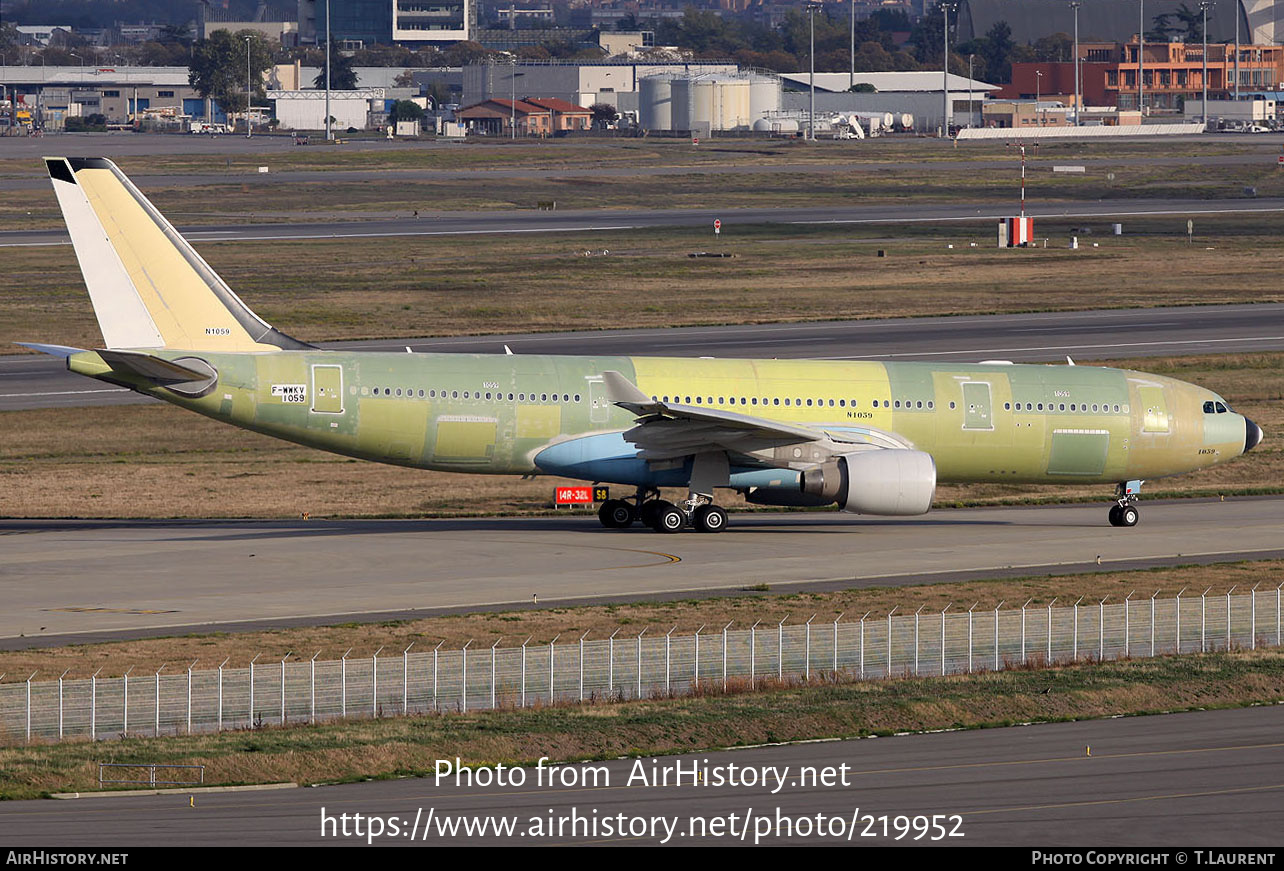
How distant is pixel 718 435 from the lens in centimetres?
4519

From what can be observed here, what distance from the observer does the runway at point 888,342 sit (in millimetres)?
72562

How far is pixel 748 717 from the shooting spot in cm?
2898

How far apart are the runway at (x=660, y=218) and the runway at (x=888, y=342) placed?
1778 inches

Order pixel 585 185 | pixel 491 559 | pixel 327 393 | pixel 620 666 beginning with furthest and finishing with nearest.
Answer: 1. pixel 585 185
2. pixel 327 393
3. pixel 491 559
4. pixel 620 666

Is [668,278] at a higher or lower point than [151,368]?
higher

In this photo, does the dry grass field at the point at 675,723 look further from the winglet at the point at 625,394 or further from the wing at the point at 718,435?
the winglet at the point at 625,394

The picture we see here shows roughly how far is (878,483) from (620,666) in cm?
1576

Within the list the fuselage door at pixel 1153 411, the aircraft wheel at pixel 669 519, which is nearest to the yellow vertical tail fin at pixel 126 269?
the aircraft wheel at pixel 669 519

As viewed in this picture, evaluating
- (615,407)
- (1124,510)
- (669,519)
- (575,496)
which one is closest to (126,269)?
(615,407)

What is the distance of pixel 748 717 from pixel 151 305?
23408mm

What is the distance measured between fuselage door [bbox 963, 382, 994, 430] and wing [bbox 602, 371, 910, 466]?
285cm

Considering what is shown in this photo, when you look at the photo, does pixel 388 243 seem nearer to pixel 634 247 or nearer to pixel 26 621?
pixel 634 247

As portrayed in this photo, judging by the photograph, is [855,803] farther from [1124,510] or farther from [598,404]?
[1124,510]

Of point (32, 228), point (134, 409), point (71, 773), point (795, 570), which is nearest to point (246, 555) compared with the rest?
point (795, 570)
